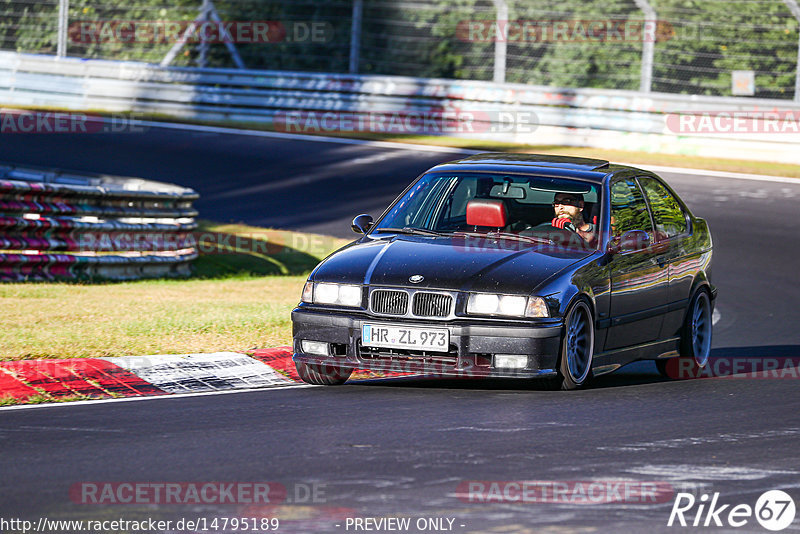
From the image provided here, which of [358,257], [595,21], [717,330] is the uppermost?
[595,21]

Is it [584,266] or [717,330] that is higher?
[584,266]

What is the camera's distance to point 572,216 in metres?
8.96

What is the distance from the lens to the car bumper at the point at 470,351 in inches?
308

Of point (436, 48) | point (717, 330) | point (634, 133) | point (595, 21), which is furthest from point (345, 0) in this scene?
point (717, 330)

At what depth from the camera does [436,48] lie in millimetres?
30406

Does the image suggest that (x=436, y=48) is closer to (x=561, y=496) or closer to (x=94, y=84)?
(x=94, y=84)

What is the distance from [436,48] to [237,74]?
4.65 meters

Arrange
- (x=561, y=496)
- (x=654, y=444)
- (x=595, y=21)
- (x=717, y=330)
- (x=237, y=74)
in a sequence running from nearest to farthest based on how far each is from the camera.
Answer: (x=561, y=496) → (x=654, y=444) → (x=717, y=330) → (x=595, y=21) → (x=237, y=74)

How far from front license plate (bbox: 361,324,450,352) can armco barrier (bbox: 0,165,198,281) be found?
6.28 m
